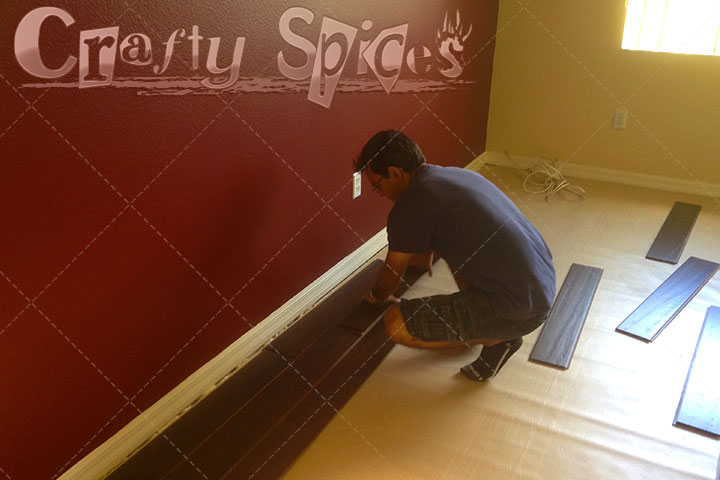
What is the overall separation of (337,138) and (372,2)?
23.5 inches

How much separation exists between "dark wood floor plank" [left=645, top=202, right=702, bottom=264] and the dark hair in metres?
1.68

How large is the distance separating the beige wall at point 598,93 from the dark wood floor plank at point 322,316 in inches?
74.3

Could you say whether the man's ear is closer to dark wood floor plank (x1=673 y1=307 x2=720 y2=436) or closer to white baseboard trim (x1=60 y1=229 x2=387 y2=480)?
white baseboard trim (x1=60 y1=229 x2=387 y2=480)

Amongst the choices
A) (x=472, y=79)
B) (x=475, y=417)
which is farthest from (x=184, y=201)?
(x=472, y=79)

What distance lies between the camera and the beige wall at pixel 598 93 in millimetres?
3736

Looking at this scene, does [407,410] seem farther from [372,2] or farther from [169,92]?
[372,2]

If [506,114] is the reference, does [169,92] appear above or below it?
→ above

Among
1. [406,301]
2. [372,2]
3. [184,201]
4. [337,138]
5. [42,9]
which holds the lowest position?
[406,301]

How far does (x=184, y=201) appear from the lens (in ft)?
6.39

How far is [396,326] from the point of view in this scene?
2.33 meters

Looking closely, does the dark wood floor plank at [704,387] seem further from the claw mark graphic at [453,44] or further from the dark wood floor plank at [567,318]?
the claw mark graphic at [453,44]

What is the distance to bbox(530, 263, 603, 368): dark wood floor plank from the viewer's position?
7.93ft

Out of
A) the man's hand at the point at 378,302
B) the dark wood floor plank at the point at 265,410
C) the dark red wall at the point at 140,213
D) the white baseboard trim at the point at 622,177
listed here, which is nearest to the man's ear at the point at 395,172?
the dark red wall at the point at 140,213

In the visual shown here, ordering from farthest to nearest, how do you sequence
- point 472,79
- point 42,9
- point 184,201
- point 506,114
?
point 506,114 < point 472,79 < point 184,201 < point 42,9
